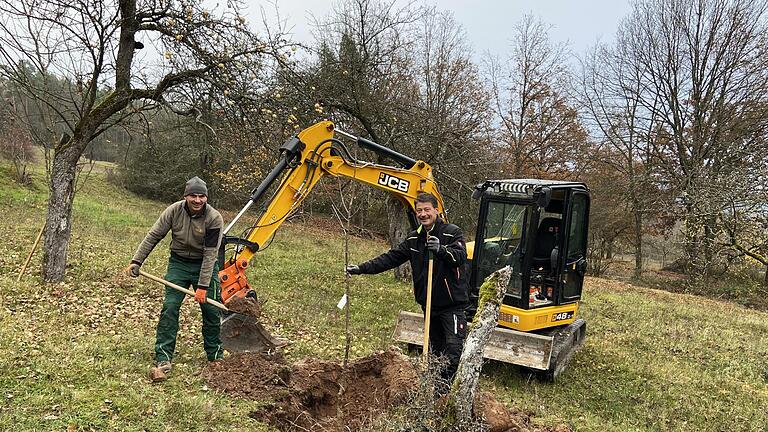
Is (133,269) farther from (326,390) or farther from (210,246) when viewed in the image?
(326,390)

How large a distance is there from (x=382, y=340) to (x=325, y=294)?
10.0ft

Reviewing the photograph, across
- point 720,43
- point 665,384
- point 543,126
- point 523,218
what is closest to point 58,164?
point 523,218

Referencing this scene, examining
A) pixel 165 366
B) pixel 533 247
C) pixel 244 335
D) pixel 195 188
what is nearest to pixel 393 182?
pixel 533 247

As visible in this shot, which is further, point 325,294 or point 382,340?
point 325,294

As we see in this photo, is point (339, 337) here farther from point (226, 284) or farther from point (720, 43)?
point (720, 43)

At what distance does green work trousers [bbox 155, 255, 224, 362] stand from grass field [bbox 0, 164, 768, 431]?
0.63 feet

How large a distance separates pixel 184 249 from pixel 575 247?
4.84 meters

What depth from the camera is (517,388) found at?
5949mm

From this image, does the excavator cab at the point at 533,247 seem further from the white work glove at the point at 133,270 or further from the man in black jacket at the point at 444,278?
the white work glove at the point at 133,270

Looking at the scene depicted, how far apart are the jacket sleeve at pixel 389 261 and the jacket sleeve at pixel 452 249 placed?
16.8 inches

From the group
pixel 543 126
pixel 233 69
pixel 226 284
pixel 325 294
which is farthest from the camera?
pixel 543 126

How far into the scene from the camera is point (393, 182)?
6.95 meters

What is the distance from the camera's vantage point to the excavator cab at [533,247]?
20.7ft

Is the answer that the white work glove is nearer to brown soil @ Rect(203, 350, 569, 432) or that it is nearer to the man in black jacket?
brown soil @ Rect(203, 350, 569, 432)
